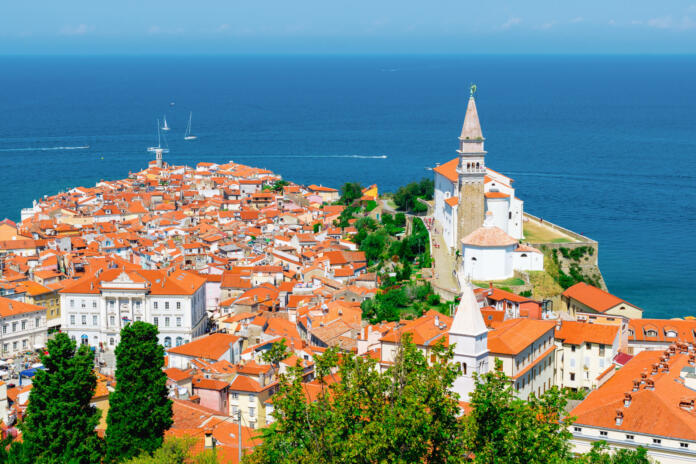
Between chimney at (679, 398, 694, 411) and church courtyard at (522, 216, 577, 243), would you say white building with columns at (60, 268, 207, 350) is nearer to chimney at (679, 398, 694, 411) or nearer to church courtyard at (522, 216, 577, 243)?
church courtyard at (522, 216, 577, 243)

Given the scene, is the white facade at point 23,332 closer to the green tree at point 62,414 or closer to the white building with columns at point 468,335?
the green tree at point 62,414

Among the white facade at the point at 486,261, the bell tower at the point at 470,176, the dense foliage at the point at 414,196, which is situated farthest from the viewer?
the dense foliage at the point at 414,196

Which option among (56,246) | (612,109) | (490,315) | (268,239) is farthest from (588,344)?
(612,109)

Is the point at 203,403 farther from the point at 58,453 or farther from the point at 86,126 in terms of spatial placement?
the point at 86,126

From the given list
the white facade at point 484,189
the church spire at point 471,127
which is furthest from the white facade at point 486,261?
the church spire at point 471,127

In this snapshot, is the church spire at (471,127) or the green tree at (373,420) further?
the church spire at (471,127)

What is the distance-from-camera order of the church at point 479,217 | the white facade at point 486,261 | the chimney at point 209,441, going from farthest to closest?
1. the church at point 479,217
2. the white facade at point 486,261
3. the chimney at point 209,441

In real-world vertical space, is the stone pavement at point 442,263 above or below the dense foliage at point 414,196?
below
